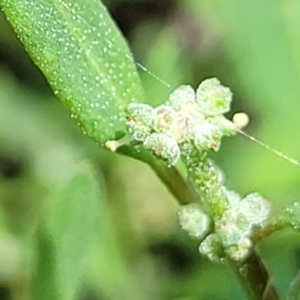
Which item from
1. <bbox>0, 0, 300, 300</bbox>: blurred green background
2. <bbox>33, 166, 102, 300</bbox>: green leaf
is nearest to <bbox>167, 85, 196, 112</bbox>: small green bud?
<bbox>33, 166, 102, 300</bbox>: green leaf

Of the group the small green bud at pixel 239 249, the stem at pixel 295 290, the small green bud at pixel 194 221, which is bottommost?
the stem at pixel 295 290

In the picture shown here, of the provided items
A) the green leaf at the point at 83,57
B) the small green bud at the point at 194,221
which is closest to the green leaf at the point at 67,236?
the green leaf at the point at 83,57

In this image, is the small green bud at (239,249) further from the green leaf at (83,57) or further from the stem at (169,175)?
the green leaf at (83,57)

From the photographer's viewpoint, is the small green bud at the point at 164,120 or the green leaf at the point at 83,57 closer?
the small green bud at the point at 164,120

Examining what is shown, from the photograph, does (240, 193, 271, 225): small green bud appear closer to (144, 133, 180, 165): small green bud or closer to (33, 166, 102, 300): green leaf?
(144, 133, 180, 165): small green bud

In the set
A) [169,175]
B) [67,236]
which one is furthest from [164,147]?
[67,236]

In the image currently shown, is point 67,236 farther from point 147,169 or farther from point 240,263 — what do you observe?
point 147,169
